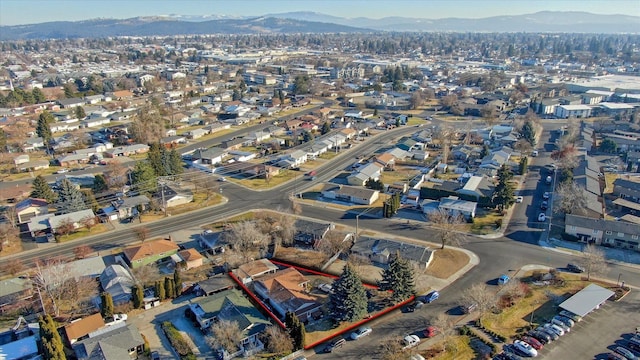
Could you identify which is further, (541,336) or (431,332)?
(431,332)

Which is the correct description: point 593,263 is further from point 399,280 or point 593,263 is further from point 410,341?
point 410,341

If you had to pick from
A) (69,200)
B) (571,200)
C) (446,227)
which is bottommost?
(69,200)

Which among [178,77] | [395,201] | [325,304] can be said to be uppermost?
[178,77]

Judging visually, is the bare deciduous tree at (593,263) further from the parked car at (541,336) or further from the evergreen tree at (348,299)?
the evergreen tree at (348,299)

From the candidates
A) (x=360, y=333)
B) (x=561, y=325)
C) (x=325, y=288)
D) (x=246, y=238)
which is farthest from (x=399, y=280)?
(x=246, y=238)

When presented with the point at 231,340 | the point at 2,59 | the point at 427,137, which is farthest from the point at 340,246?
the point at 2,59

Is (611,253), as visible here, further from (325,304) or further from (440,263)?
(325,304)

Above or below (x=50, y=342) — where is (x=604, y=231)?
above
